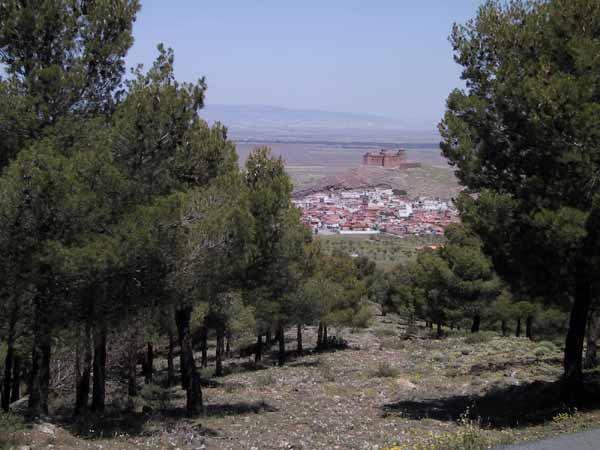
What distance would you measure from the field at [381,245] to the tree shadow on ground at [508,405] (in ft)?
192

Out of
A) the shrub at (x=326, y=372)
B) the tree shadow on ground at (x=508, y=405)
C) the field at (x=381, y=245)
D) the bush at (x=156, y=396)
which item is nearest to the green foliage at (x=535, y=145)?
the tree shadow on ground at (x=508, y=405)

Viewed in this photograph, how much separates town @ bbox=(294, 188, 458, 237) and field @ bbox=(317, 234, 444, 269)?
420 cm

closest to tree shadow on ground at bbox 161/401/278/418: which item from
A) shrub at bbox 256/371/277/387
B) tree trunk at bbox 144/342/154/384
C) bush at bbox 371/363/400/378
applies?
shrub at bbox 256/371/277/387

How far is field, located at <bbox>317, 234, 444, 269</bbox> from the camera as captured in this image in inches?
3179

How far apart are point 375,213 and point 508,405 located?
13085 centimetres

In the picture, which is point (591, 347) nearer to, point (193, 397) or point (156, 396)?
point (193, 397)

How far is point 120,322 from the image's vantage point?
11461mm

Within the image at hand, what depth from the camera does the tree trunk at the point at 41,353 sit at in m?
10.7

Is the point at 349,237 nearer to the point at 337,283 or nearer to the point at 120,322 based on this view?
the point at 337,283

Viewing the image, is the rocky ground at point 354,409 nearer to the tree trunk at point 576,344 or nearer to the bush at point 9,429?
the bush at point 9,429

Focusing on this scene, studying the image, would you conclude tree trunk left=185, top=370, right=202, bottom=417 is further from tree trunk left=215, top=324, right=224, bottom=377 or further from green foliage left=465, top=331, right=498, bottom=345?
green foliage left=465, top=331, right=498, bottom=345

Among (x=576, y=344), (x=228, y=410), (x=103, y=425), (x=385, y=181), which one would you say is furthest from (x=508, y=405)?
(x=385, y=181)

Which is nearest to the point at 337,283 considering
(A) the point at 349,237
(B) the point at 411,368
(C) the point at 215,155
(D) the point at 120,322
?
(B) the point at 411,368

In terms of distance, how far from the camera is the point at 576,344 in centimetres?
1211
